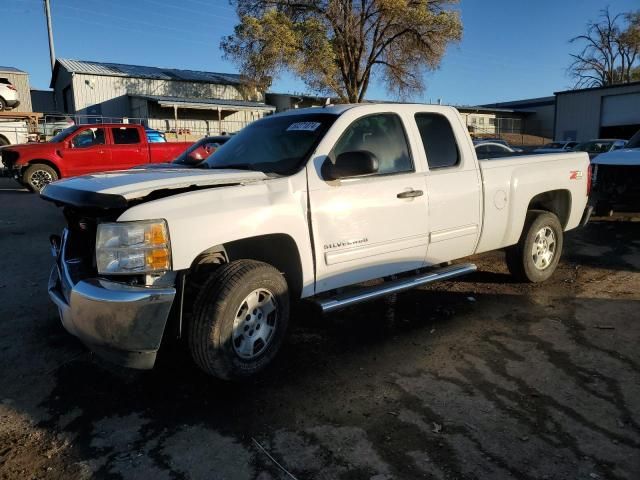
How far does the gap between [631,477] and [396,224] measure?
2283 mm

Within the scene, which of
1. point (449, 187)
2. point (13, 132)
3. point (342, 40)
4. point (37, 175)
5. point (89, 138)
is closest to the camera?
point (449, 187)

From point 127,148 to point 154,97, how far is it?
2134 centimetres

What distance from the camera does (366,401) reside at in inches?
130

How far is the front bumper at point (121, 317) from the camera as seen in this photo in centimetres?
299

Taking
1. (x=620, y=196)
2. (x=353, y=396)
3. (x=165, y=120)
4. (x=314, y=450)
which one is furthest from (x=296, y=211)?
(x=165, y=120)

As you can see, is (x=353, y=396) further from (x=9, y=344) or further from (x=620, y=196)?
(x=620, y=196)

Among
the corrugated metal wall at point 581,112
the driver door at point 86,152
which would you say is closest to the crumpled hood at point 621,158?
the driver door at point 86,152

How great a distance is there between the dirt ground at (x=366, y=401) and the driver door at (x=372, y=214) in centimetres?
65

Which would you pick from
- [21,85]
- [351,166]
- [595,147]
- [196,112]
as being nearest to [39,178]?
[351,166]

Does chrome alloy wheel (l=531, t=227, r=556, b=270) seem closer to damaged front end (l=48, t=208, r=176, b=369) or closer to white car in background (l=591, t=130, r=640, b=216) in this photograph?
white car in background (l=591, t=130, r=640, b=216)

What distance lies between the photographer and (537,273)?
5742 millimetres

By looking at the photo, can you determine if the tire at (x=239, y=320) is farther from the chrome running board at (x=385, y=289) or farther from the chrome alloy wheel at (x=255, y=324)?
the chrome running board at (x=385, y=289)

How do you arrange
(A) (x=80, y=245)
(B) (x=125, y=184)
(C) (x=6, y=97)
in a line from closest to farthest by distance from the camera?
(B) (x=125, y=184) → (A) (x=80, y=245) → (C) (x=6, y=97)

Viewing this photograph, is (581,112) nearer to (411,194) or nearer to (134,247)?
(411,194)
